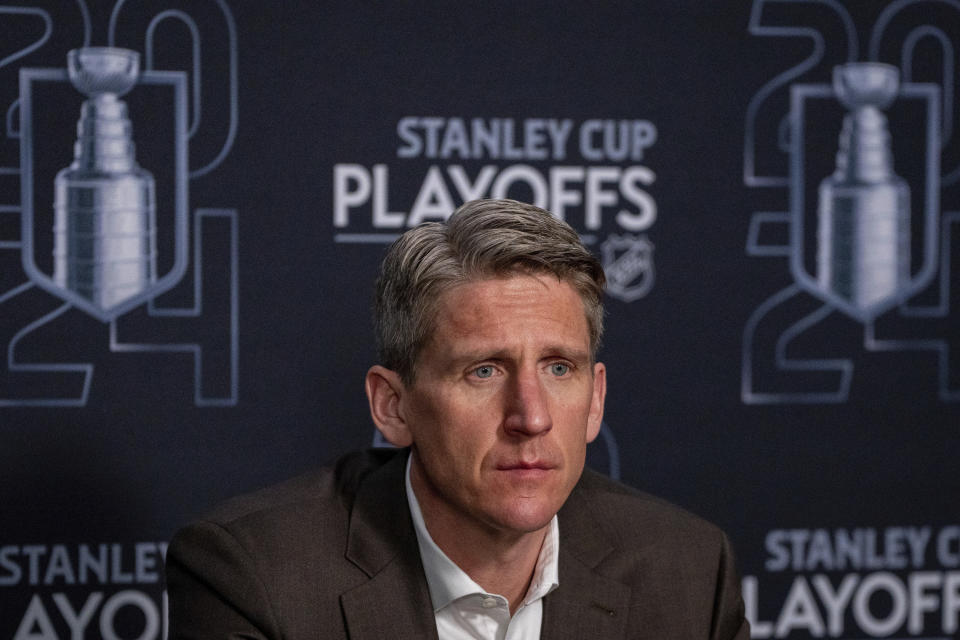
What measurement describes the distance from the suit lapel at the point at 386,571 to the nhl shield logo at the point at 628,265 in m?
0.87

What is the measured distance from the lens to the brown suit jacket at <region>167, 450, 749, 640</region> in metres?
1.76

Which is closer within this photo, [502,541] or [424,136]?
[502,541]

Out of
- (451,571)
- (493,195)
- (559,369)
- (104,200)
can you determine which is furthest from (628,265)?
(104,200)

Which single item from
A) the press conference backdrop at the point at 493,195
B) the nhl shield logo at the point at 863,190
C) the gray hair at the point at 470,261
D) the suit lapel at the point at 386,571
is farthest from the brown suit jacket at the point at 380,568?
the nhl shield logo at the point at 863,190

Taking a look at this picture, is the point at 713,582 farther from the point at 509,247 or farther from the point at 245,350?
the point at 245,350

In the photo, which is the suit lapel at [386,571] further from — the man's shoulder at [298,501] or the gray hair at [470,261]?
the gray hair at [470,261]

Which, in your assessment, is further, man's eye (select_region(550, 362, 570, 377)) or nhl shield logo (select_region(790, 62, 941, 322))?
nhl shield logo (select_region(790, 62, 941, 322))

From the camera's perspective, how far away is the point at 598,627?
73.5 inches

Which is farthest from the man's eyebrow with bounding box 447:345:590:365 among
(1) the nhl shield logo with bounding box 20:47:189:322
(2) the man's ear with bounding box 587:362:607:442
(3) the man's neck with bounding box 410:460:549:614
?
(1) the nhl shield logo with bounding box 20:47:189:322

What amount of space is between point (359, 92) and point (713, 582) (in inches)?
49.6

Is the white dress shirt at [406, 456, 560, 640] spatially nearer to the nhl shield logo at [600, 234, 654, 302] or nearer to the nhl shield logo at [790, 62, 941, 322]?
the nhl shield logo at [600, 234, 654, 302]

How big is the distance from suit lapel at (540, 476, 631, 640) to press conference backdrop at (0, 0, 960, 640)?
679 mm

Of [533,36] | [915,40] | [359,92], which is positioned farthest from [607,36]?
[915,40]

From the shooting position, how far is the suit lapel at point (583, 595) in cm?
185
